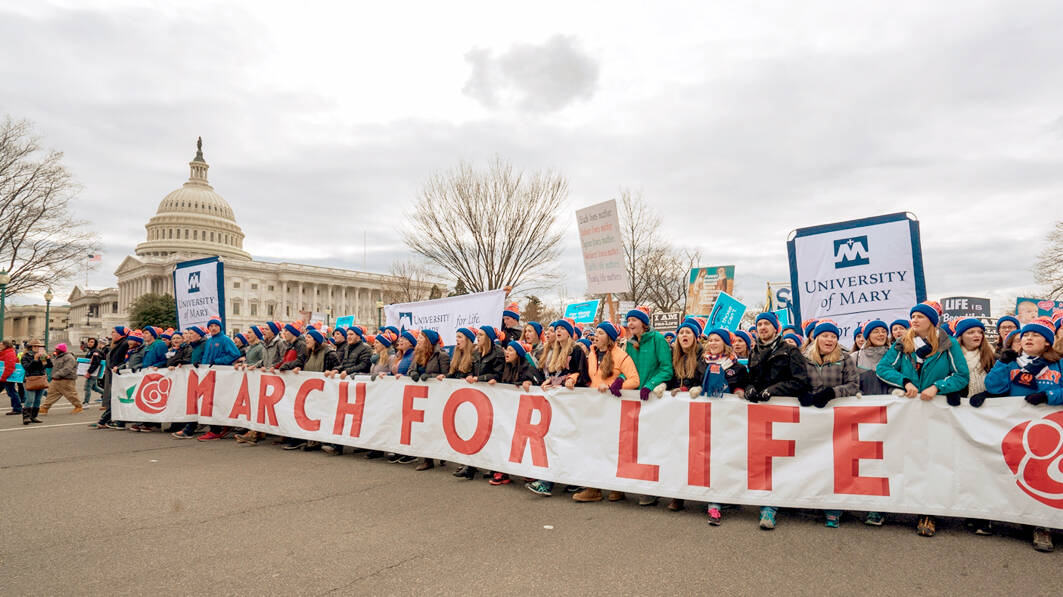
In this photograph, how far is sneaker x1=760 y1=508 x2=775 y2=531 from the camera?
5.16 metres

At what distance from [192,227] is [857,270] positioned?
451 feet

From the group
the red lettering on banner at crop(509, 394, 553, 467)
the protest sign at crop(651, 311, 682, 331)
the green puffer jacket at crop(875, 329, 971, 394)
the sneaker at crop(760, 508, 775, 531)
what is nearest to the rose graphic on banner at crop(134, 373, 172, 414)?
the red lettering on banner at crop(509, 394, 553, 467)

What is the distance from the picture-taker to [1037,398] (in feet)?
15.9

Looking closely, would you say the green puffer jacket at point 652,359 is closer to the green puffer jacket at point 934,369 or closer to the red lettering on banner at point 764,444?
the red lettering on banner at point 764,444

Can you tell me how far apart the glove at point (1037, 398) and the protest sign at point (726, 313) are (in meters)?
5.57

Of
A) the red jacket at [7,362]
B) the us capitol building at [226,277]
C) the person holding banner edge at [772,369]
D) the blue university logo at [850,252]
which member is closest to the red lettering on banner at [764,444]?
the person holding banner edge at [772,369]

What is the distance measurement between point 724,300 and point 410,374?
5.60m

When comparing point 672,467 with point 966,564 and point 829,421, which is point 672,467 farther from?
point 966,564

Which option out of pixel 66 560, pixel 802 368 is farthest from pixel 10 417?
pixel 802 368

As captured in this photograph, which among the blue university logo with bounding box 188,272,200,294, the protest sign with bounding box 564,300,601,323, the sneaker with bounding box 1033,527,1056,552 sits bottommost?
the sneaker with bounding box 1033,527,1056,552

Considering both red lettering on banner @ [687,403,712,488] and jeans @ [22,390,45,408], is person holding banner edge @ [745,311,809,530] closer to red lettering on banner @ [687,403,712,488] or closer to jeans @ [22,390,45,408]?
red lettering on banner @ [687,403,712,488]

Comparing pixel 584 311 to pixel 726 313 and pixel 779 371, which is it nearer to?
pixel 726 313

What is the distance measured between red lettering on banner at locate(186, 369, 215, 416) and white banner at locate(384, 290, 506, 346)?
10.9 ft

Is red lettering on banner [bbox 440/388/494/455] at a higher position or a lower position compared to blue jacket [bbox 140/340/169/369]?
lower
